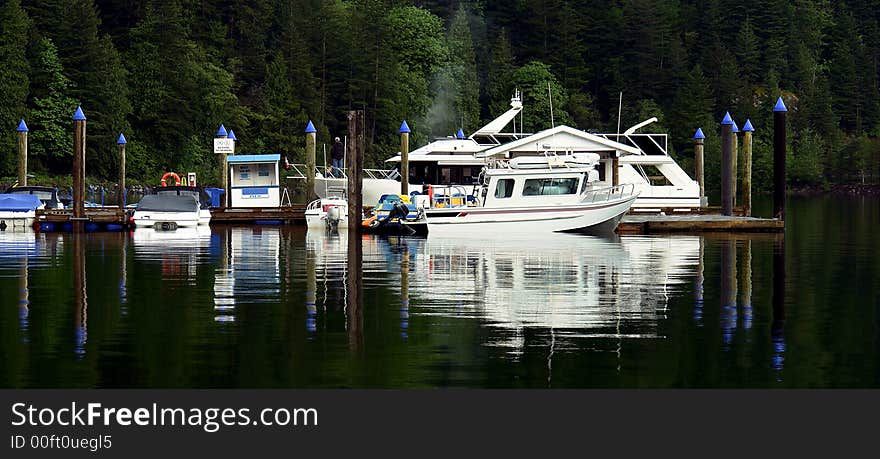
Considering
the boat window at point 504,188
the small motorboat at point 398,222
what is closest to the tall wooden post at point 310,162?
the small motorboat at point 398,222

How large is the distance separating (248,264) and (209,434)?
2347 cm

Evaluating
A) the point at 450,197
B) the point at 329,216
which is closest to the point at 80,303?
the point at 329,216

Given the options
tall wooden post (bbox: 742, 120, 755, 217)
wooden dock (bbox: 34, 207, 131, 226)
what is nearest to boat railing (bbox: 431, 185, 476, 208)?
tall wooden post (bbox: 742, 120, 755, 217)

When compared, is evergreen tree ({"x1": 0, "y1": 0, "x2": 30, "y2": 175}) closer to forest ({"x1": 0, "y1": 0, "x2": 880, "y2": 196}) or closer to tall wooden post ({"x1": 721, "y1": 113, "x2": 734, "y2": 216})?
forest ({"x1": 0, "y1": 0, "x2": 880, "y2": 196})

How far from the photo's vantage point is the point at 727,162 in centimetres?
6319

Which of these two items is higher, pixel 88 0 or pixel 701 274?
A: pixel 88 0

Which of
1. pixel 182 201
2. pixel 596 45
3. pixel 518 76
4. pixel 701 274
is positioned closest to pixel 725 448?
pixel 701 274

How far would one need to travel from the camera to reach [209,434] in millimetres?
19016

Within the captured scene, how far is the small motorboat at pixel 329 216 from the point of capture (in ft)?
202

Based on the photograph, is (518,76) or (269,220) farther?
(518,76)

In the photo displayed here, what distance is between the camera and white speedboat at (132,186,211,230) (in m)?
61.3

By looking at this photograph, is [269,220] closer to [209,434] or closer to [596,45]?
[209,434]

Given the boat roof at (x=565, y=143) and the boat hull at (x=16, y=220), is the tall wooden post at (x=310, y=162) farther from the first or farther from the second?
the boat hull at (x=16, y=220)

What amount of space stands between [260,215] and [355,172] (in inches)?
456
